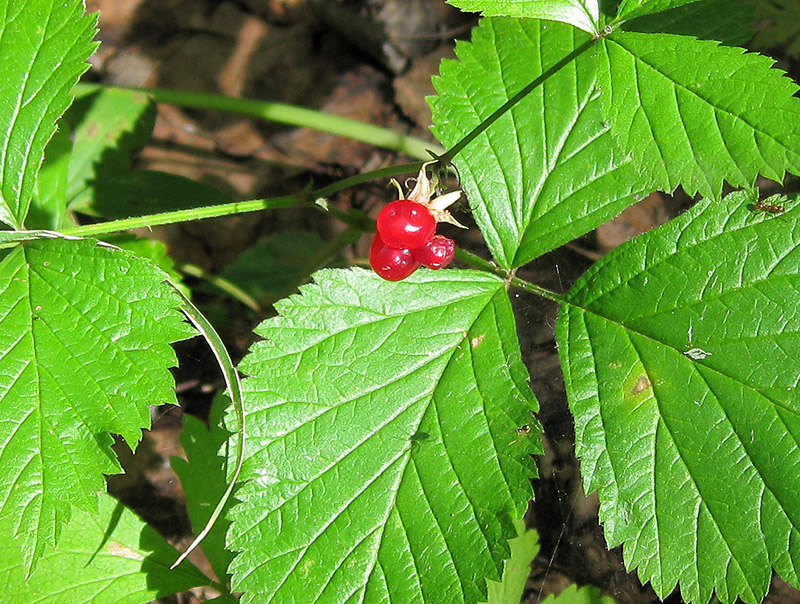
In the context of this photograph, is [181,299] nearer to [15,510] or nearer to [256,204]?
[256,204]

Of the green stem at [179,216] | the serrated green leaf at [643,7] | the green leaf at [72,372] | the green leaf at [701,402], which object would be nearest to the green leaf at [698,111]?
the serrated green leaf at [643,7]

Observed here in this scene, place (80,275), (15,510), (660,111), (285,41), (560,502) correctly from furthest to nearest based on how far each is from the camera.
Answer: (285,41), (560,502), (80,275), (15,510), (660,111)

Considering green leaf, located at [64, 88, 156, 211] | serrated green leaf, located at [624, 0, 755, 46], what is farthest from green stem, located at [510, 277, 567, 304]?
green leaf, located at [64, 88, 156, 211]

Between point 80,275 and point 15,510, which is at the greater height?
point 80,275

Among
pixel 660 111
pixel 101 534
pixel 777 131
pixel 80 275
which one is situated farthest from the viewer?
pixel 101 534

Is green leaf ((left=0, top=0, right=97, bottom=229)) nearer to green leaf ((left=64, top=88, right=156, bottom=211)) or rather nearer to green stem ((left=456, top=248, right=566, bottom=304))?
green leaf ((left=64, top=88, right=156, bottom=211))

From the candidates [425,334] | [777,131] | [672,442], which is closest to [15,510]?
[425,334]
